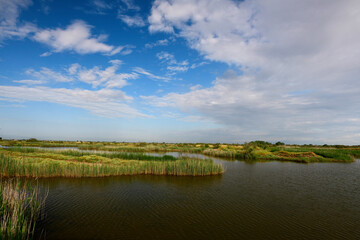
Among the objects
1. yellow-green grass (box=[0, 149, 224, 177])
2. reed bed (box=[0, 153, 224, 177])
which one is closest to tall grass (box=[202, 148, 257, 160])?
reed bed (box=[0, 153, 224, 177])

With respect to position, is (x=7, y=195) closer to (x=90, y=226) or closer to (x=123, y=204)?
(x=90, y=226)

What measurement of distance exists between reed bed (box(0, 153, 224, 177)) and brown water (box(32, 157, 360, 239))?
1061 mm

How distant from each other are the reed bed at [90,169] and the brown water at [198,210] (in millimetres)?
1061

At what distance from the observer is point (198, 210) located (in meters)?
9.29

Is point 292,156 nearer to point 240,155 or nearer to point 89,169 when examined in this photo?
point 240,155

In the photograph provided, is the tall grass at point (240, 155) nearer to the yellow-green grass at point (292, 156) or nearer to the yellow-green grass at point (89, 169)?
the yellow-green grass at point (292, 156)

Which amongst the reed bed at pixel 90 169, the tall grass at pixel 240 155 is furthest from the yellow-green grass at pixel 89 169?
the tall grass at pixel 240 155

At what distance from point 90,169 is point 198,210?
427 inches

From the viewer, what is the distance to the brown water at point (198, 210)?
7.14 meters

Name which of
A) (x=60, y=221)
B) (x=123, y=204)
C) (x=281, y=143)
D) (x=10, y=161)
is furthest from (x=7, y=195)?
(x=281, y=143)

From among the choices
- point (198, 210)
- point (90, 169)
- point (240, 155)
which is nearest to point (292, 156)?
point (240, 155)

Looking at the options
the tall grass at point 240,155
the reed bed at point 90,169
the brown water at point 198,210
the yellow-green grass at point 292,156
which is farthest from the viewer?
the tall grass at point 240,155

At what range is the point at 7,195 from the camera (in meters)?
7.16

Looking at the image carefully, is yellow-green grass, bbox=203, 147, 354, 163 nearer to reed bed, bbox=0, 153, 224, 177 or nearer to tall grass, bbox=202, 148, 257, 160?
tall grass, bbox=202, 148, 257, 160
